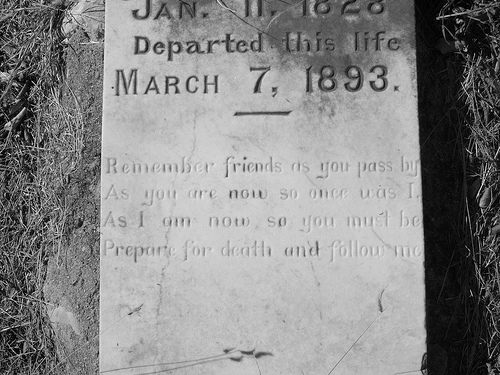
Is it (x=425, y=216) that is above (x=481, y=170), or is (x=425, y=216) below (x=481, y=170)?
below

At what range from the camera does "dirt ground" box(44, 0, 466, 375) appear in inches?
126

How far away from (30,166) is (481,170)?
2786 millimetres

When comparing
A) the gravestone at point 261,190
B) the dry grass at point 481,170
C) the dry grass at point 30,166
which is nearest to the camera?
the gravestone at point 261,190

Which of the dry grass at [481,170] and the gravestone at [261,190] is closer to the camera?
the gravestone at [261,190]

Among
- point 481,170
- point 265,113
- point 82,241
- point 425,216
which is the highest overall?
point 265,113

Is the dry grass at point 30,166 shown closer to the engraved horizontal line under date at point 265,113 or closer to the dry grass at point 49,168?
the dry grass at point 49,168

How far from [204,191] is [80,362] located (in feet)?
4.23

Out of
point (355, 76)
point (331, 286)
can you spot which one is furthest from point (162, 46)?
point (331, 286)

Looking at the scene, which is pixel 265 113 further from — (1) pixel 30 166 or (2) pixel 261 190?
(1) pixel 30 166

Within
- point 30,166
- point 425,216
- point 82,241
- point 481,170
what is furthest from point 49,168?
point 481,170

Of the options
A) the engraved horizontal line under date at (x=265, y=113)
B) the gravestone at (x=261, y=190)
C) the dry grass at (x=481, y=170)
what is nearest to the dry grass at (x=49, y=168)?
the dry grass at (x=481, y=170)

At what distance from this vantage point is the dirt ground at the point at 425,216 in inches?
126

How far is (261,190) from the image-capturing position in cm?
285

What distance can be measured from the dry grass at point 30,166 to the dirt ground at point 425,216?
8 cm
